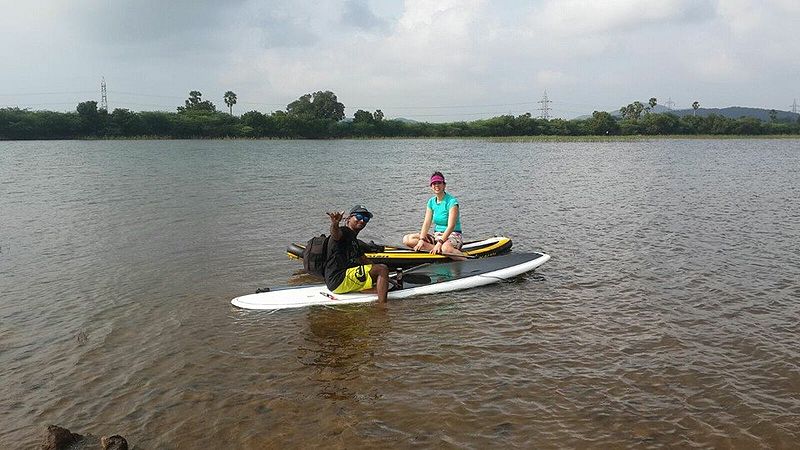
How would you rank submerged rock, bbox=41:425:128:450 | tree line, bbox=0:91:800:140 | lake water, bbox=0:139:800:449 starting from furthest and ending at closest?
tree line, bbox=0:91:800:140
lake water, bbox=0:139:800:449
submerged rock, bbox=41:425:128:450

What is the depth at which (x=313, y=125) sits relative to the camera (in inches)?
5620

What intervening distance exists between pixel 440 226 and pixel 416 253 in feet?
3.56

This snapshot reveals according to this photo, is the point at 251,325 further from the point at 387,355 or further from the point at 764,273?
the point at 764,273

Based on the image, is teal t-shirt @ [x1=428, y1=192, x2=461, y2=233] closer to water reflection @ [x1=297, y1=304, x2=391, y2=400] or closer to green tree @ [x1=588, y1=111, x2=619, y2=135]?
water reflection @ [x1=297, y1=304, x2=391, y2=400]

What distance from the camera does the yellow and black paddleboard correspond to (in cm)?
1228

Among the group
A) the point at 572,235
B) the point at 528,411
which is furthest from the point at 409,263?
the point at 572,235

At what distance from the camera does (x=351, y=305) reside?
1065 centimetres

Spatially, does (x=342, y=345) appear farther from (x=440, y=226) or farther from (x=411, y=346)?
(x=440, y=226)

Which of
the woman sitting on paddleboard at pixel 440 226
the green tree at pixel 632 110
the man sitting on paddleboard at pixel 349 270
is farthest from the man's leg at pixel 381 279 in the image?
the green tree at pixel 632 110

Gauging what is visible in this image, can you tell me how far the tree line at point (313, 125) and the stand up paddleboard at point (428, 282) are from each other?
5043 inches

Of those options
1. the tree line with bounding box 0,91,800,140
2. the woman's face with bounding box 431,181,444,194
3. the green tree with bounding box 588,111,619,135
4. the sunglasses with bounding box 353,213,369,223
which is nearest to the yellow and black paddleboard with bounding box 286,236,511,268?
the woman's face with bounding box 431,181,444,194

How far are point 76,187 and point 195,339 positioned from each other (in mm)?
27039

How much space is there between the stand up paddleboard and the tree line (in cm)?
12809

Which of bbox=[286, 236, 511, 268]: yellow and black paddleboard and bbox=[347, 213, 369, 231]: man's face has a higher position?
bbox=[347, 213, 369, 231]: man's face
